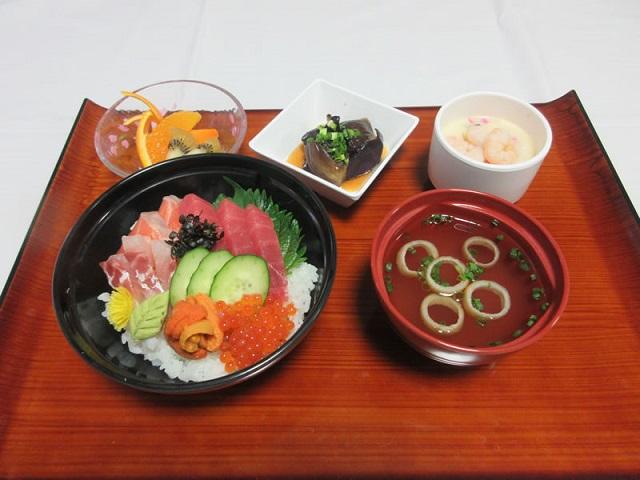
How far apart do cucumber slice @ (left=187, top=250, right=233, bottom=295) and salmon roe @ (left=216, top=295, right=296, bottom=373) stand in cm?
8

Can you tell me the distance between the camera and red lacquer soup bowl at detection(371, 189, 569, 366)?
1.19m

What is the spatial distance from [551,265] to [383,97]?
1507mm

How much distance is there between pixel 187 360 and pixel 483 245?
952 millimetres

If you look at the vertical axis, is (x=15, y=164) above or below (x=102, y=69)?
below

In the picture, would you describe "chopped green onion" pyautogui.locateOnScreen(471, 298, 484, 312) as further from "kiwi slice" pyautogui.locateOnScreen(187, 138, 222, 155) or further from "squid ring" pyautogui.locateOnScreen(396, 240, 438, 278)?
"kiwi slice" pyautogui.locateOnScreen(187, 138, 222, 155)

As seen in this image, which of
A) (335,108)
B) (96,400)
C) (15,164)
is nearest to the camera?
(96,400)

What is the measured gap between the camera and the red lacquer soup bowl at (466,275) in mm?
1194

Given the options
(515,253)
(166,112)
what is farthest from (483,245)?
(166,112)

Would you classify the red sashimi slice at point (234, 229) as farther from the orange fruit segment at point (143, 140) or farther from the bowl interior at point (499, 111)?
the bowl interior at point (499, 111)

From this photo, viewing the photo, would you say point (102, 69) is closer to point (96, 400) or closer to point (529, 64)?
point (96, 400)

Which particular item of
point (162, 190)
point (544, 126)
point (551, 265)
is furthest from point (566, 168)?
point (162, 190)

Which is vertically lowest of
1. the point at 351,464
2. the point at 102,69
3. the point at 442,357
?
the point at 102,69

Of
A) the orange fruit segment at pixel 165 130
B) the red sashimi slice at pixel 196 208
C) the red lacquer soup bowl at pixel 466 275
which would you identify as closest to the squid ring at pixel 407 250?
the red lacquer soup bowl at pixel 466 275

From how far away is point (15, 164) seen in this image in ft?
7.40
